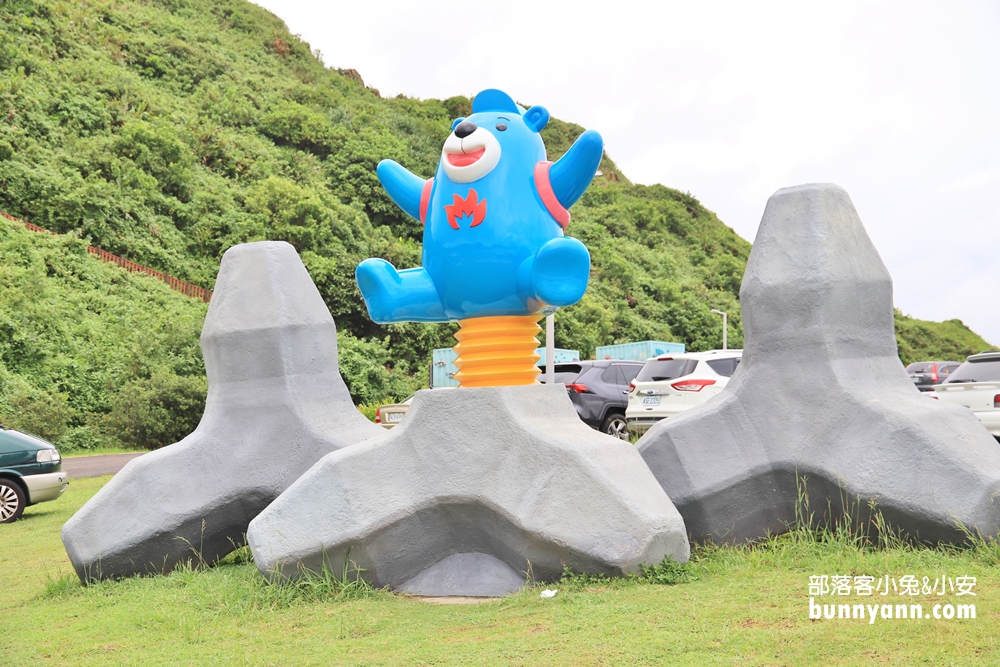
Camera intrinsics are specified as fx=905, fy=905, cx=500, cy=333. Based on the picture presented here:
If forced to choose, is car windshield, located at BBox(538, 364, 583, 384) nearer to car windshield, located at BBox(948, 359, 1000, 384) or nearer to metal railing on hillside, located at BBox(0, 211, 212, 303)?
car windshield, located at BBox(948, 359, 1000, 384)

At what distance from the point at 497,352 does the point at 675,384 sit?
22.8 feet

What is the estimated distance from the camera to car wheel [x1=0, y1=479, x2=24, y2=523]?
1156cm

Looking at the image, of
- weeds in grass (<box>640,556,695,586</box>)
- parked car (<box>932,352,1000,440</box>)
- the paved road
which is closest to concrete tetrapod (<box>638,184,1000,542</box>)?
weeds in grass (<box>640,556,695,586</box>)

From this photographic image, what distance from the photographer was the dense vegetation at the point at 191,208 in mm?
20203

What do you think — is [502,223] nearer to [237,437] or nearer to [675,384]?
[237,437]

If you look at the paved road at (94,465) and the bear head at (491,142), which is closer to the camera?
the bear head at (491,142)

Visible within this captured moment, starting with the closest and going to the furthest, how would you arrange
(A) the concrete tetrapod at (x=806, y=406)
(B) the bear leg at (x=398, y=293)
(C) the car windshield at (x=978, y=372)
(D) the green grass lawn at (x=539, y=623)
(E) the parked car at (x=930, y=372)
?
→ 1. (D) the green grass lawn at (x=539, y=623)
2. (A) the concrete tetrapod at (x=806, y=406)
3. (B) the bear leg at (x=398, y=293)
4. (C) the car windshield at (x=978, y=372)
5. (E) the parked car at (x=930, y=372)

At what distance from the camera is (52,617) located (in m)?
6.18

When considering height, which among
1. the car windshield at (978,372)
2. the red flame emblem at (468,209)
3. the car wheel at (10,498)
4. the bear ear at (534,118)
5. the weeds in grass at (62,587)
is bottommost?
the car wheel at (10,498)

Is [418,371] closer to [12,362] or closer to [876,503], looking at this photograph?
[12,362]

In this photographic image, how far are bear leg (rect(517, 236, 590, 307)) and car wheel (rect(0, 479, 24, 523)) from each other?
28.4 ft

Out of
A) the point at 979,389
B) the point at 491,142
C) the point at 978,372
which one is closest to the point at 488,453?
the point at 491,142

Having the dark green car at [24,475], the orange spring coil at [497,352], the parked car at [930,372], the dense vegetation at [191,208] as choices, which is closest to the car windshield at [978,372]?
the orange spring coil at [497,352]

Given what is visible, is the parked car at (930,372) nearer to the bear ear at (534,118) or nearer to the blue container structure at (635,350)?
the blue container structure at (635,350)
